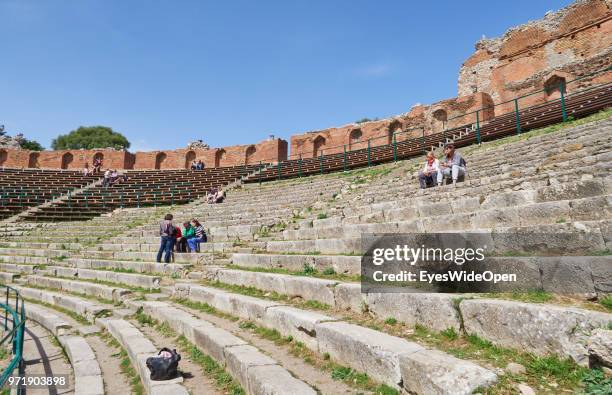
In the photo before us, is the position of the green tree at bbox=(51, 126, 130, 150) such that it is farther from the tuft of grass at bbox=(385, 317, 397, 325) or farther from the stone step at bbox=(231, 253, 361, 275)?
the tuft of grass at bbox=(385, 317, 397, 325)

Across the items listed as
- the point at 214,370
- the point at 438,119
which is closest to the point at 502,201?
the point at 214,370

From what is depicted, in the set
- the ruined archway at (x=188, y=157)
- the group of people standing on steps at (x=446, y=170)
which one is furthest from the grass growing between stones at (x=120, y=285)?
the ruined archway at (x=188, y=157)

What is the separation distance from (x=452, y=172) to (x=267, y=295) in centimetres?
504

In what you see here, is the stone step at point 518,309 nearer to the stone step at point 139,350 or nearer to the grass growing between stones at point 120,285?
the stone step at point 139,350

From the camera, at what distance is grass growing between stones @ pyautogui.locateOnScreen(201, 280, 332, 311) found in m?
4.51

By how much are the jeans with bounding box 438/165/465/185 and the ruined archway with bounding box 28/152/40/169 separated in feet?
122

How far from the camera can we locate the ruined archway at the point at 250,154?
3328cm

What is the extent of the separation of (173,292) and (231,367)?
4.22 metres

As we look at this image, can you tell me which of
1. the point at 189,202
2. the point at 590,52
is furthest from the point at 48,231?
the point at 590,52

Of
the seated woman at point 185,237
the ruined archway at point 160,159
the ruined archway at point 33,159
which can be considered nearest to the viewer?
the seated woman at point 185,237

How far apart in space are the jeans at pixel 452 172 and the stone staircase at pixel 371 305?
41 centimetres

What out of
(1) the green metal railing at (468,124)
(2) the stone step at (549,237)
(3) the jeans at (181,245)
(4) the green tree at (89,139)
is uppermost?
(4) the green tree at (89,139)

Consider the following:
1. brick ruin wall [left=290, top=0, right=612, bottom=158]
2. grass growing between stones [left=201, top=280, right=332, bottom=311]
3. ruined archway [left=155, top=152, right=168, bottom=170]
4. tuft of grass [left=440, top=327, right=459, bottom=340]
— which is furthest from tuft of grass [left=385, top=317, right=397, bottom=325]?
ruined archway [left=155, top=152, right=168, bottom=170]

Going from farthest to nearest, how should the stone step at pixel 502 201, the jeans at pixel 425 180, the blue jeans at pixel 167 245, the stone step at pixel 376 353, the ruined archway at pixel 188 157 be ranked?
1. the ruined archway at pixel 188 157
2. the blue jeans at pixel 167 245
3. the jeans at pixel 425 180
4. the stone step at pixel 502 201
5. the stone step at pixel 376 353
